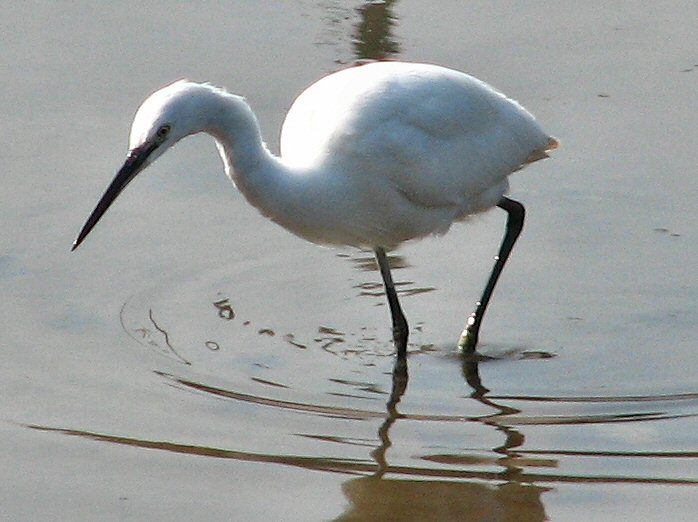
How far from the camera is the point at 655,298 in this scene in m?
6.49

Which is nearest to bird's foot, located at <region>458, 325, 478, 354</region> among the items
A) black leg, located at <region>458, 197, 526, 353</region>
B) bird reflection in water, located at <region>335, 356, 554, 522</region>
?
black leg, located at <region>458, 197, 526, 353</region>

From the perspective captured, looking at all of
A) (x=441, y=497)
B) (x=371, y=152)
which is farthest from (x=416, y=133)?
(x=441, y=497)

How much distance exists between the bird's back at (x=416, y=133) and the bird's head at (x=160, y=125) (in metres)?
0.66

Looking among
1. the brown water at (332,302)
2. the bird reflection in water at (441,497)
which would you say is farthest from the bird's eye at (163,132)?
the bird reflection in water at (441,497)

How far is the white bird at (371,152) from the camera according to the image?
5.14m

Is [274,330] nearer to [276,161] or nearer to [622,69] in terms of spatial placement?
[276,161]

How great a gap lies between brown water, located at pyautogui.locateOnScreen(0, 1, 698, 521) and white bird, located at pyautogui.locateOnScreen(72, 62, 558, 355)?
441 mm

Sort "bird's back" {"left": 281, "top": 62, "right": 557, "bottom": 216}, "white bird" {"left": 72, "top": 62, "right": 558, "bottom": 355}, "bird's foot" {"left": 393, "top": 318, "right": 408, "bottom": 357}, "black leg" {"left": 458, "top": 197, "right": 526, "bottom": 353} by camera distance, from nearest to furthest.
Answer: "white bird" {"left": 72, "top": 62, "right": 558, "bottom": 355}
"bird's back" {"left": 281, "top": 62, "right": 557, "bottom": 216}
"bird's foot" {"left": 393, "top": 318, "right": 408, "bottom": 357}
"black leg" {"left": 458, "top": 197, "right": 526, "bottom": 353}

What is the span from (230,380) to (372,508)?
110 centimetres

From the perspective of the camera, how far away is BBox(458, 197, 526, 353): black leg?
6.16 m

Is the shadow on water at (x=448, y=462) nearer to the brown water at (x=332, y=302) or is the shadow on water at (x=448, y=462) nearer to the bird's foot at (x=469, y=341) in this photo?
the brown water at (x=332, y=302)

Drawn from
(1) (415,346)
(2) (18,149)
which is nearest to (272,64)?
(2) (18,149)

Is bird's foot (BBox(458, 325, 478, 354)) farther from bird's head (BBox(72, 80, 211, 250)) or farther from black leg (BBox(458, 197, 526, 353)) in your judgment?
bird's head (BBox(72, 80, 211, 250))

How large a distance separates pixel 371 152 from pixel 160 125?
0.95 meters
